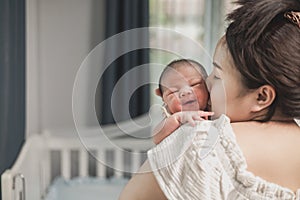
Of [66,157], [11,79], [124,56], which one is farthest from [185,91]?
[66,157]

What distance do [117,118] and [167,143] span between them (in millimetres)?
287

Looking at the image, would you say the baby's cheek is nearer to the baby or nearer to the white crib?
the baby

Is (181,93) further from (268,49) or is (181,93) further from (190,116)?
(268,49)

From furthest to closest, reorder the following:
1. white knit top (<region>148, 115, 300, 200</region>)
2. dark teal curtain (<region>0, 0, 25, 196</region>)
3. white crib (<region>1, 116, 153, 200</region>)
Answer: white crib (<region>1, 116, 153, 200</region>), dark teal curtain (<region>0, 0, 25, 196</region>), white knit top (<region>148, 115, 300, 200</region>)

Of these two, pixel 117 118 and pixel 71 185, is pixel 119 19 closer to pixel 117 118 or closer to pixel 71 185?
pixel 71 185

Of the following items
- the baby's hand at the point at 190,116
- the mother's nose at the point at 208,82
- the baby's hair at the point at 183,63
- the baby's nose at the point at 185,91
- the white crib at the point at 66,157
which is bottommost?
the white crib at the point at 66,157

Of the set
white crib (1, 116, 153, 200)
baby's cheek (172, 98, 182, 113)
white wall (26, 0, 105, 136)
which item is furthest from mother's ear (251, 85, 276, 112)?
white wall (26, 0, 105, 136)

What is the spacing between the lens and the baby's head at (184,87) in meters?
0.82

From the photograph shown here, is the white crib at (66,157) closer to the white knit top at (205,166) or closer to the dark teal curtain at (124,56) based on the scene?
the dark teal curtain at (124,56)

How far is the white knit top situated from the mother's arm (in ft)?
0.06

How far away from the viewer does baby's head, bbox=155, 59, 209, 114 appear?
824 millimetres

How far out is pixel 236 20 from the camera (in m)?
0.79

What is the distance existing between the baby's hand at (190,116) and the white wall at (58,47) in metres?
1.74

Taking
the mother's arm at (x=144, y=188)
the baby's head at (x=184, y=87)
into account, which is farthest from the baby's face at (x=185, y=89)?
the mother's arm at (x=144, y=188)
